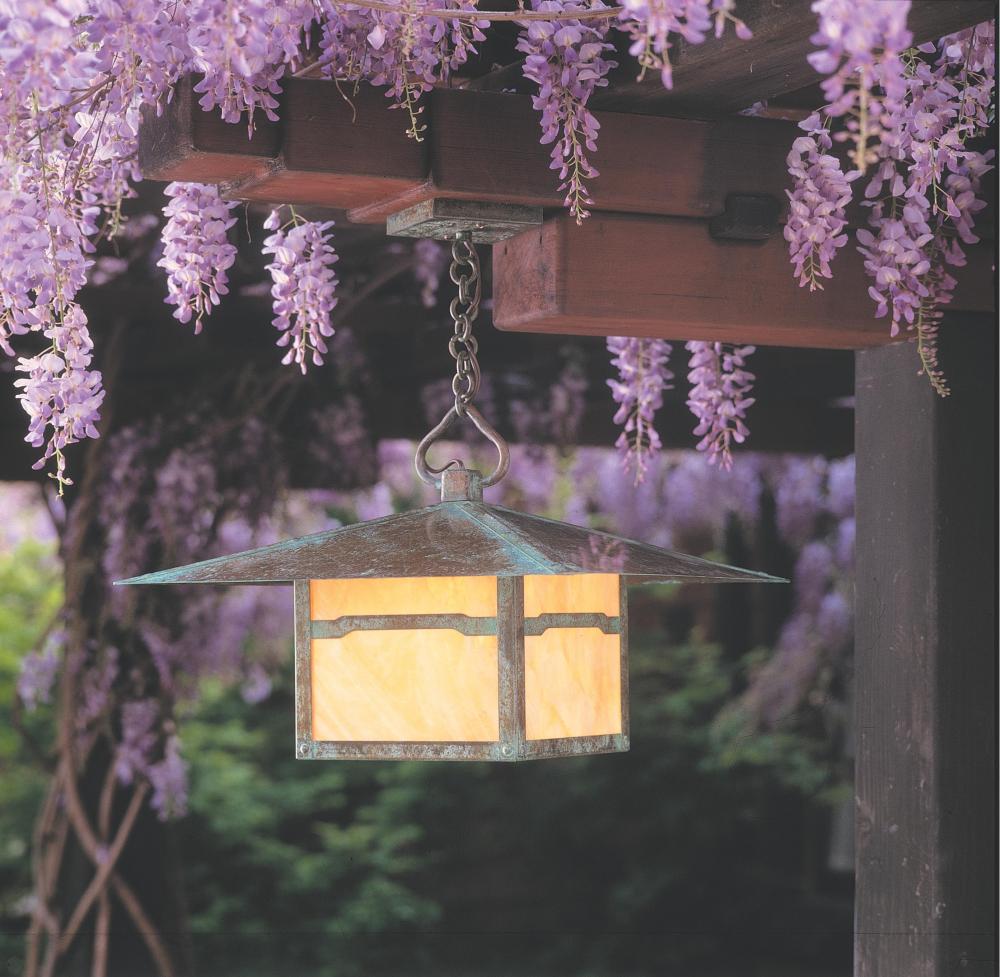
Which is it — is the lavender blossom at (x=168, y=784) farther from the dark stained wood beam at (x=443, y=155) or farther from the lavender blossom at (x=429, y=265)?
the dark stained wood beam at (x=443, y=155)

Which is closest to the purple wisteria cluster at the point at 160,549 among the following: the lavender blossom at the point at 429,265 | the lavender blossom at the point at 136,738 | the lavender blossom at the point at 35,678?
the lavender blossom at the point at 136,738

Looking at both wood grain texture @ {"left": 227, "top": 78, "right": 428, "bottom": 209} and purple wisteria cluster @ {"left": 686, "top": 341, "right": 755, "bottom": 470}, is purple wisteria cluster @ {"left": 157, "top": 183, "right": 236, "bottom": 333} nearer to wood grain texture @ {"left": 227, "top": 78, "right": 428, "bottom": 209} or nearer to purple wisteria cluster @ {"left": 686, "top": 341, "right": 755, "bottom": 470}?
wood grain texture @ {"left": 227, "top": 78, "right": 428, "bottom": 209}

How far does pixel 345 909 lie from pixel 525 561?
6.07 meters

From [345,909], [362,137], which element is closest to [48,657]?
[345,909]

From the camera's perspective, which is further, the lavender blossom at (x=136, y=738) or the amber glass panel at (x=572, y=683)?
the lavender blossom at (x=136, y=738)

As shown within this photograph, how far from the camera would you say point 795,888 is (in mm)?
6988

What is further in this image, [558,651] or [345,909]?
[345,909]

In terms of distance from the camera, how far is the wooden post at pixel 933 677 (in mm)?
2002

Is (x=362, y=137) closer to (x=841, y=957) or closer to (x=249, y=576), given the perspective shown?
(x=249, y=576)

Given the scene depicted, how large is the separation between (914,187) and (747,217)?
7.6 inches

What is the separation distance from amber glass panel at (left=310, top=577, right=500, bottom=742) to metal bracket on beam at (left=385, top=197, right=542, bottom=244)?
40 cm

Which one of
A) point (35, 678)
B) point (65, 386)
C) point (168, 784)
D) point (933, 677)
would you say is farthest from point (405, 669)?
point (35, 678)

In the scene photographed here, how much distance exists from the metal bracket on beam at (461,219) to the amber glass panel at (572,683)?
0.46 m
